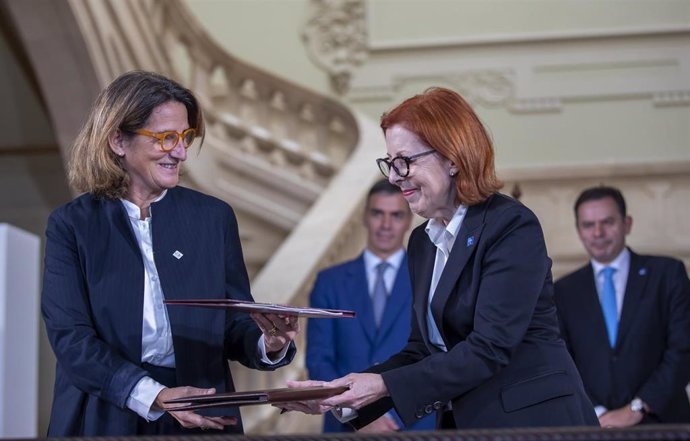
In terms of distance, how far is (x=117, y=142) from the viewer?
8.82 feet

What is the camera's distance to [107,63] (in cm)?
731

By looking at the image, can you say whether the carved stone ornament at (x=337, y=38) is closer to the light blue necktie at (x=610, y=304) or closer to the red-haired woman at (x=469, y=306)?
the light blue necktie at (x=610, y=304)

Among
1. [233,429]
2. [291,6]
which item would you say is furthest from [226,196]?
[233,429]

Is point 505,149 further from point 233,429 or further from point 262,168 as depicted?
point 233,429

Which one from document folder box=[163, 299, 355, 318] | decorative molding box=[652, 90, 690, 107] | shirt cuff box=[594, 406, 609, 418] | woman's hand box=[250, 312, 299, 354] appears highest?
decorative molding box=[652, 90, 690, 107]

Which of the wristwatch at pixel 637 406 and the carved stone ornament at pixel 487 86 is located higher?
the carved stone ornament at pixel 487 86

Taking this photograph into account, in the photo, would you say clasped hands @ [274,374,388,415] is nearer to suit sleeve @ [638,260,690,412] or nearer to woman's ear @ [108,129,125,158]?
woman's ear @ [108,129,125,158]

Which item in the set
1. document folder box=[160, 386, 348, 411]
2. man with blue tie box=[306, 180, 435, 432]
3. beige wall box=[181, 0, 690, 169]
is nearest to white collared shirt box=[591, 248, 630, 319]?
man with blue tie box=[306, 180, 435, 432]

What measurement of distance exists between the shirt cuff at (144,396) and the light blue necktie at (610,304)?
2574 mm

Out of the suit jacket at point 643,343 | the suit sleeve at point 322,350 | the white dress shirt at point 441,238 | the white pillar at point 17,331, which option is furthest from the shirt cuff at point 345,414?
the suit jacket at point 643,343

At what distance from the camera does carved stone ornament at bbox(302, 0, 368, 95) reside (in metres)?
9.90

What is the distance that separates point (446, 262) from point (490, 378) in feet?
0.95

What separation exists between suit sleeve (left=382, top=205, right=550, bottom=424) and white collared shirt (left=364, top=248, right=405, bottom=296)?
2.19 m

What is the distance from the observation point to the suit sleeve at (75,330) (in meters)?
2.46
